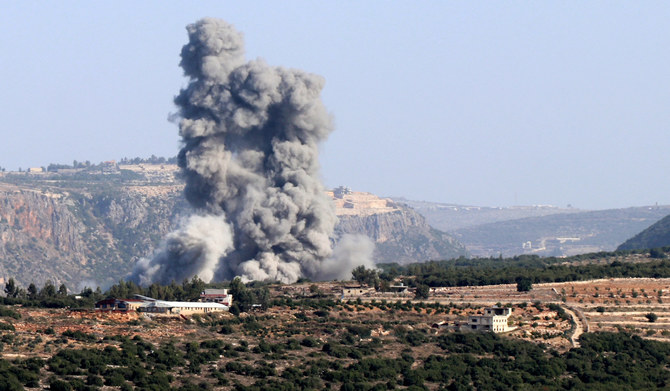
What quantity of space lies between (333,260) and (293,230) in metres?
7.76

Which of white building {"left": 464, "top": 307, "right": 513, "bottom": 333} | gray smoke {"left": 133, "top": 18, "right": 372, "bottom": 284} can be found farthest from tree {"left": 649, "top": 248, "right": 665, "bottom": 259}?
white building {"left": 464, "top": 307, "right": 513, "bottom": 333}

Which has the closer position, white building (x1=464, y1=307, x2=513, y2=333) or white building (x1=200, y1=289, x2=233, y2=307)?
white building (x1=464, y1=307, x2=513, y2=333)

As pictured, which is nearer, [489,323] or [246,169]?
[489,323]

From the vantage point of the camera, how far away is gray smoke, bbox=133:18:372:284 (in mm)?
136250

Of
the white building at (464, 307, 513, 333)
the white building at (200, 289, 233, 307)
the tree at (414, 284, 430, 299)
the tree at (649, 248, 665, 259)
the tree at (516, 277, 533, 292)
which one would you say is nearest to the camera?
the white building at (464, 307, 513, 333)

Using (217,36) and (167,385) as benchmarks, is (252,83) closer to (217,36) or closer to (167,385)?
(217,36)

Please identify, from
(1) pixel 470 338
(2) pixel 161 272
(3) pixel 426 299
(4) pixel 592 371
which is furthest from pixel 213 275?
(4) pixel 592 371

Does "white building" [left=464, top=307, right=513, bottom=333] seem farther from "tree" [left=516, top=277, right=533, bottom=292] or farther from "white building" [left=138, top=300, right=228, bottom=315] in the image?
"white building" [left=138, top=300, right=228, bottom=315]

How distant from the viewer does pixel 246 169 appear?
14062 centimetres

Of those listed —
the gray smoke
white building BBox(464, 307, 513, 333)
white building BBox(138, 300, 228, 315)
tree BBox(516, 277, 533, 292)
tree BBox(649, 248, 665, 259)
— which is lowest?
white building BBox(464, 307, 513, 333)

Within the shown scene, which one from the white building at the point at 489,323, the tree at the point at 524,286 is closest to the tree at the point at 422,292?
the tree at the point at 524,286

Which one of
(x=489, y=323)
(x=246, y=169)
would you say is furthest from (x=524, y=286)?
(x=246, y=169)

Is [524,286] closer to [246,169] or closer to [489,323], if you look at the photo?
[489,323]

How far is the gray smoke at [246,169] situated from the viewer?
13625 cm
